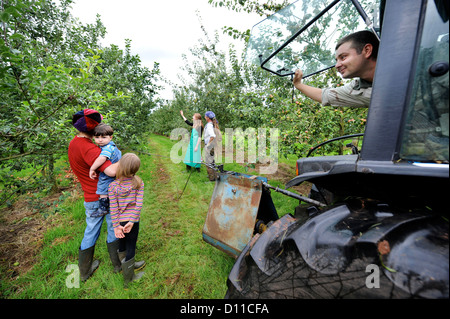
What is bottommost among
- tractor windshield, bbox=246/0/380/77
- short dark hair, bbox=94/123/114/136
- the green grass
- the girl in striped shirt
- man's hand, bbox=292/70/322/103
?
the green grass

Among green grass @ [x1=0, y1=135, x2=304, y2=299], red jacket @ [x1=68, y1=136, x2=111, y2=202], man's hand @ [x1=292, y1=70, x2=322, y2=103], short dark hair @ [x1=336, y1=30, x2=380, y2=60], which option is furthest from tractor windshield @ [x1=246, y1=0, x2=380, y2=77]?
green grass @ [x1=0, y1=135, x2=304, y2=299]

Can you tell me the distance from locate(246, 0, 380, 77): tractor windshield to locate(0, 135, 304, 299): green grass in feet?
8.77

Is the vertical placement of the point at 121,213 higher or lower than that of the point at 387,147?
lower

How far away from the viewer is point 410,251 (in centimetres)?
58

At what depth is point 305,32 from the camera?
188 centimetres

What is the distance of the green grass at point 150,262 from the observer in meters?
1.97

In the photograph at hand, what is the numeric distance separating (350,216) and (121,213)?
211cm

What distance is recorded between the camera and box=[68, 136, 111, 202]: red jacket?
192 cm

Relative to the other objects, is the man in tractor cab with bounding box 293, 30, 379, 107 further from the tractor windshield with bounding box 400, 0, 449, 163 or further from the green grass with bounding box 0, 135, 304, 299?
the green grass with bounding box 0, 135, 304, 299

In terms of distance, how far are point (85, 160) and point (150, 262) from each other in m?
1.61

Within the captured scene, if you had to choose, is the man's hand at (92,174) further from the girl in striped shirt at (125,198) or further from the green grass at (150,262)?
the green grass at (150,262)

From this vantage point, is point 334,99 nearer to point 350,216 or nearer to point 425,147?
point 425,147

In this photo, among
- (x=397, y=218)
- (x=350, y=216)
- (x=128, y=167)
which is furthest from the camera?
(x=128, y=167)
